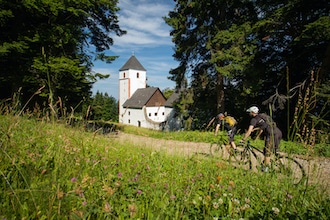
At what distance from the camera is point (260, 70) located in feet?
46.1

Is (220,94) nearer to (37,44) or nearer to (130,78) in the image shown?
(37,44)

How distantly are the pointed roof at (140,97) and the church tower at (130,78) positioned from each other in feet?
9.28

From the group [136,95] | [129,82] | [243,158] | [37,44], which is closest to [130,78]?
[129,82]

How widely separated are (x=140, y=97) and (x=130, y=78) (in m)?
9.14

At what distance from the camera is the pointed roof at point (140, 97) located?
48419mm

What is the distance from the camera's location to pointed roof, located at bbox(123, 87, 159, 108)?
1906 inches

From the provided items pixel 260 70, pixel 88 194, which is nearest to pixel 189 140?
pixel 260 70

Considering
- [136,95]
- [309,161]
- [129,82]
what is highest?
[129,82]

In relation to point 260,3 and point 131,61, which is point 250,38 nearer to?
point 260,3

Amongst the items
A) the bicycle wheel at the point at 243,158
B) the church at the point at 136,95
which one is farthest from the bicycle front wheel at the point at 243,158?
the church at the point at 136,95

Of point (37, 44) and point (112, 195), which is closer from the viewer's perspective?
point (112, 195)

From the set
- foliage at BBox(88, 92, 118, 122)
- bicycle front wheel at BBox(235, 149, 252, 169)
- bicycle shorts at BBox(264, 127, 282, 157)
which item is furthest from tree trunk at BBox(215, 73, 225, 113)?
bicycle front wheel at BBox(235, 149, 252, 169)

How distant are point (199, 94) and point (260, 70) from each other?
5624 mm

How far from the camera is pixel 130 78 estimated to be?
5741 cm
